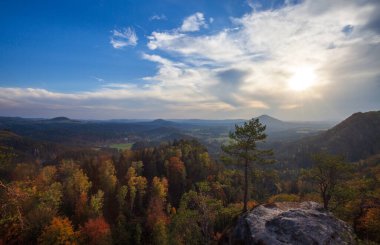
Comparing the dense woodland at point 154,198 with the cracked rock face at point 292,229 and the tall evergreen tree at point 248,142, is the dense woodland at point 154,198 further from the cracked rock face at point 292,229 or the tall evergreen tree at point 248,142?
the cracked rock face at point 292,229

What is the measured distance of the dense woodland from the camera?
1457 inches

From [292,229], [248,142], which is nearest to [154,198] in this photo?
[248,142]

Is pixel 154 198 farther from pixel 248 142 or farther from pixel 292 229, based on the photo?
pixel 292 229

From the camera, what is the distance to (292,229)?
85.5ft

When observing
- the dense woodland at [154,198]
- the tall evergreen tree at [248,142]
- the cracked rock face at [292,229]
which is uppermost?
the tall evergreen tree at [248,142]

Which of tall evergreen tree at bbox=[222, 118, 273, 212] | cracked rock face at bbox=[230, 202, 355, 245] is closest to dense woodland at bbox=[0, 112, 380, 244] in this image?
tall evergreen tree at bbox=[222, 118, 273, 212]

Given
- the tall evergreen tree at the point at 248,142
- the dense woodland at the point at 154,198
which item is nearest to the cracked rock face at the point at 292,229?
the dense woodland at the point at 154,198

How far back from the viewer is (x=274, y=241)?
985 inches

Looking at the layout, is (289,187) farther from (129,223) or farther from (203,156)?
(129,223)

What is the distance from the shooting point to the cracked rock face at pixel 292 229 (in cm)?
2519

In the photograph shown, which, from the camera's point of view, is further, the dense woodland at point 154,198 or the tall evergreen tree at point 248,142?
the tall evergreen tree at point 248,142

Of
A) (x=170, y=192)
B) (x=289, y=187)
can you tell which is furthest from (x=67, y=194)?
(x=289, y=187)

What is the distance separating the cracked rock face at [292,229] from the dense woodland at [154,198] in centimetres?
353

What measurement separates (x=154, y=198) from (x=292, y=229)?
8239 cm
